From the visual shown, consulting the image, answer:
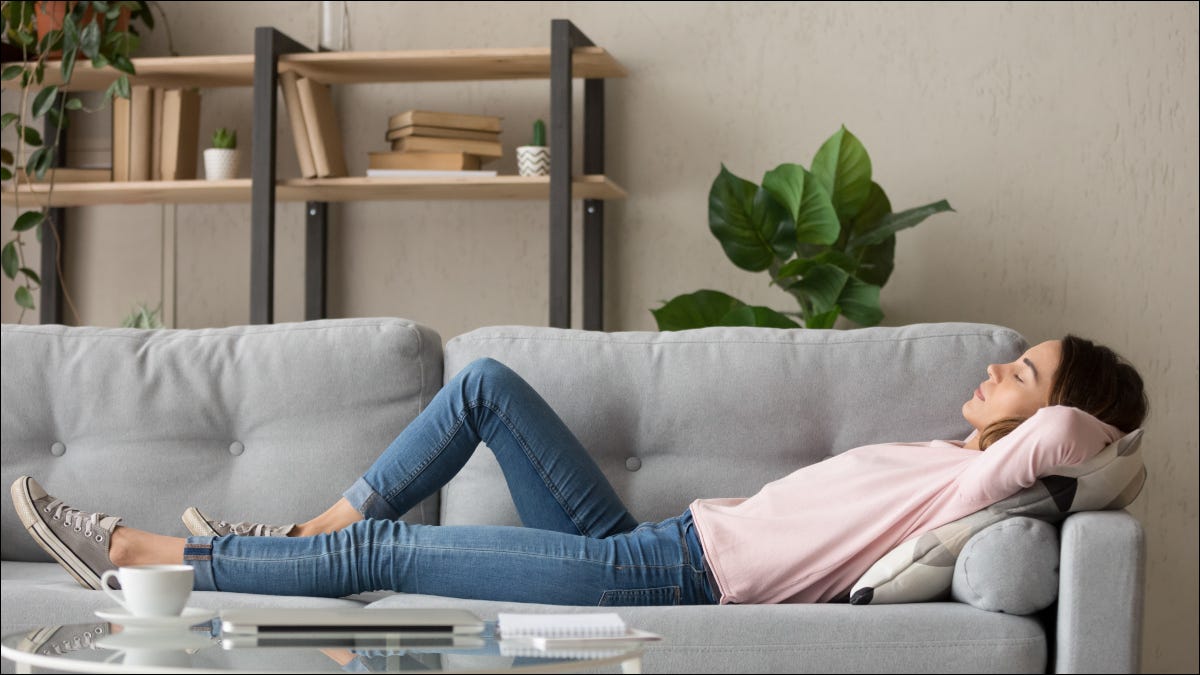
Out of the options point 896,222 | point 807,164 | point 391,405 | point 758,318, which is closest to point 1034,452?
point 391,405

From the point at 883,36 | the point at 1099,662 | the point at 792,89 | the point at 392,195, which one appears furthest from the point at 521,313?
the point at 1099,662

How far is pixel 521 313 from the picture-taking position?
3.34 m

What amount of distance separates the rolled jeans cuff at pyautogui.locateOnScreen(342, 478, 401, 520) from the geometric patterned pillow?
2.40 feet

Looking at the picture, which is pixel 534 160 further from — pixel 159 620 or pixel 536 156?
pixel 159 620

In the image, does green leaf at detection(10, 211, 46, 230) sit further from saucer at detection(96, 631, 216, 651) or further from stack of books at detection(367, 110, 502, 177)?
saucer at detection(96, 631, 216, 651)

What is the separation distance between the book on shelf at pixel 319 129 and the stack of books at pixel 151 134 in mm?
340

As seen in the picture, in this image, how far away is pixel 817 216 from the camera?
9.25 ft

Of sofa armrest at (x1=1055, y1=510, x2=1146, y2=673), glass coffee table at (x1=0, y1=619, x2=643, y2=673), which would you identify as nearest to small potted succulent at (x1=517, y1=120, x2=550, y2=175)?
sofa armrest at (x1=1055, y1=510, x2=1146, y2=673)

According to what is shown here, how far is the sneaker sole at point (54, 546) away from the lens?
182cm

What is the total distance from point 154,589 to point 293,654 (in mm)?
150

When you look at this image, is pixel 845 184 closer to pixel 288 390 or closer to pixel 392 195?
pixel 392 195

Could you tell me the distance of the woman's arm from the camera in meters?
1.63

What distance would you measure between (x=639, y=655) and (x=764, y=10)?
2.40 meters

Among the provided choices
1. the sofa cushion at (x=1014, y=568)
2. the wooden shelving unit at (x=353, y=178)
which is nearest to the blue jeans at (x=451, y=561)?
the sofa cushion at (x=1014, y=568)
